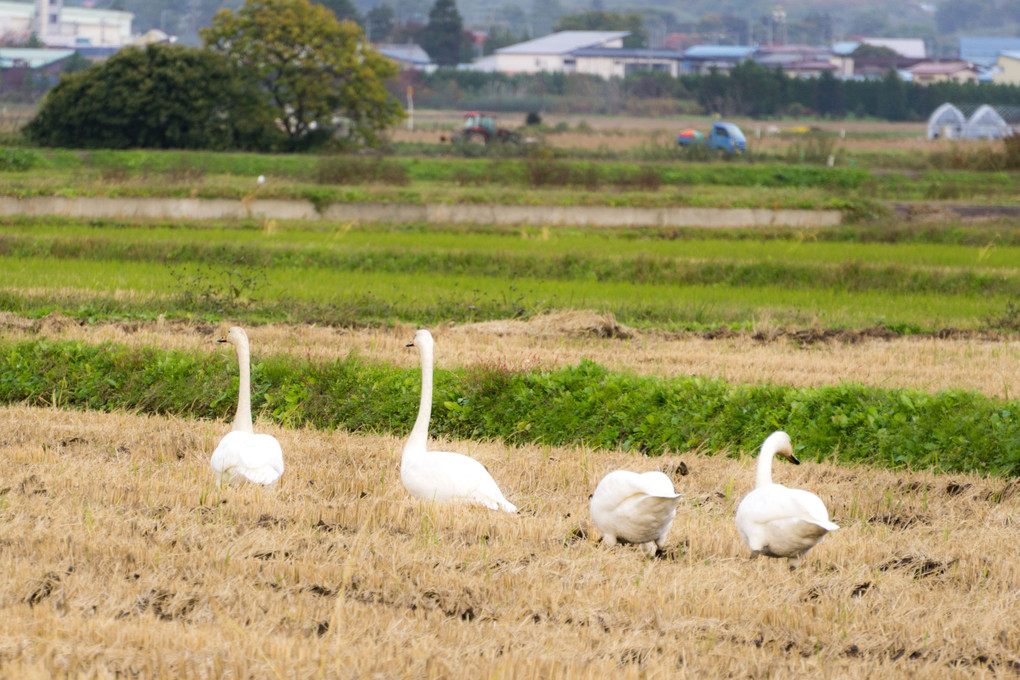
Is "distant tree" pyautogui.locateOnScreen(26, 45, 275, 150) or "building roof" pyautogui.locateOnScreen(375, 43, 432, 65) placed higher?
"building roof" pyautogui.locateOnScreen(375, 43, 432, 65)

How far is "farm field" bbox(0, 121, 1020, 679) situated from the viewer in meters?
4.96

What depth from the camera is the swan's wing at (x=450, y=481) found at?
688 cm

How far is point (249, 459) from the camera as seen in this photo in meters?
7.20

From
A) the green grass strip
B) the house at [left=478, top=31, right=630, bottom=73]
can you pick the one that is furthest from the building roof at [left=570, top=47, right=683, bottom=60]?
the green grass strip

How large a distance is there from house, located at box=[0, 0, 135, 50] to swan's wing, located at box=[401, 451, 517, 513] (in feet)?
496

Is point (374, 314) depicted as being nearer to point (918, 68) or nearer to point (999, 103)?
point (999, 103)

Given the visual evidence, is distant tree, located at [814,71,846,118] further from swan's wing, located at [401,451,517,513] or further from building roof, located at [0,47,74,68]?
swan's wing, located at [401,451,517,513]

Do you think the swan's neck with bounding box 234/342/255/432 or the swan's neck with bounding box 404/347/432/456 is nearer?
the swan's neck with bounding box 404/347/432/456

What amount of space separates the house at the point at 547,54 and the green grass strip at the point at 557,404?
116 m

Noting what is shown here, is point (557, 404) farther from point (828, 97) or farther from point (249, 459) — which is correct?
point (828, 97)

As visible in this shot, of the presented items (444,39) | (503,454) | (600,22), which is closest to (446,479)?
(503,454)

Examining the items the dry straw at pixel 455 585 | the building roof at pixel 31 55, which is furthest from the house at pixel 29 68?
the dry straw at pixel 455 585

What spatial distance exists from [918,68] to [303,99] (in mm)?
95638

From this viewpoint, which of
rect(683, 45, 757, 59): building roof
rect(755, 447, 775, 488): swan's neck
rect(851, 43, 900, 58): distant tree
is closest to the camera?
rect(755, 447, 775, 488): swan's neck
